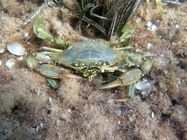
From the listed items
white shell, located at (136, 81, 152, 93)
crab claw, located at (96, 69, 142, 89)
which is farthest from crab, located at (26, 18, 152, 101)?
white shell, located at (136, 81, 152, 93)

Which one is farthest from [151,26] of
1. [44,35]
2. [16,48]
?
[16,48]

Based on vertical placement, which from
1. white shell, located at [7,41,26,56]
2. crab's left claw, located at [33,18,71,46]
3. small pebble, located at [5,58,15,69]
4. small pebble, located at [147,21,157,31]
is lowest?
small pebble, located at [5,58,15,69]

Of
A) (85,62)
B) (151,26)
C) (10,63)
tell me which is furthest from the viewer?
(151,26)

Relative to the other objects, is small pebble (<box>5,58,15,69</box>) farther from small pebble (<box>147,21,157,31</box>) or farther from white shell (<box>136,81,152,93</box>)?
small pebble (<box>147,21,157,31</box>)

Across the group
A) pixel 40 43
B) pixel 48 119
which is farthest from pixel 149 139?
pixel 40 43

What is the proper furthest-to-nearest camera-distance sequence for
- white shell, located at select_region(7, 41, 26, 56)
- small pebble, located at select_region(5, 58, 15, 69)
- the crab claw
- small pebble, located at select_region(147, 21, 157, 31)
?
small pebble, located at select_region(147, 21, 157, 31), white shell, located at select_region(7, 41, 26, 56), small pebble, located at select_region(5, 58, 15, 69), the crab claw

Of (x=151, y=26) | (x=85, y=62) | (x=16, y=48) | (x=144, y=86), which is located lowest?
(x=144, y=86)

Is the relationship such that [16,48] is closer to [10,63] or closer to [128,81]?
[10,63]
